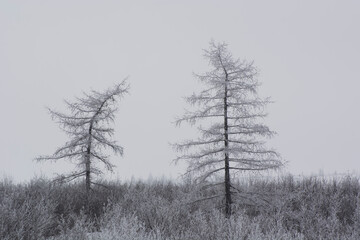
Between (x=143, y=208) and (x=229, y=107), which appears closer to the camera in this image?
(x=143, y=208)

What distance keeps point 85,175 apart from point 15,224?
6.49 metres

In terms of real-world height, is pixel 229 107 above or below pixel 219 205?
above

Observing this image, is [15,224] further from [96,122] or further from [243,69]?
[243,69]

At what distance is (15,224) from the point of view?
6309mm

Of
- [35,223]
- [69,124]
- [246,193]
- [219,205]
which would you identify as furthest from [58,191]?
[246,193]

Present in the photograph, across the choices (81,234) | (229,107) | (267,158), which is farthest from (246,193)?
(81,234)

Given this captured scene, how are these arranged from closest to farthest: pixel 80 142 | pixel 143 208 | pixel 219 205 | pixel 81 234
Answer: pixel 81 234 → pixel 143 208 → pixel 219 205 → pixel 80 142

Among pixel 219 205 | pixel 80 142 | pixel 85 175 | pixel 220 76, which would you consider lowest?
pixel 219 205

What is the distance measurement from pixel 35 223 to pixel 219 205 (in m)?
6.56

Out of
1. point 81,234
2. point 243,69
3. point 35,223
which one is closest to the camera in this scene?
point 81,234

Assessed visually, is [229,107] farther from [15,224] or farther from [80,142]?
[15,224]

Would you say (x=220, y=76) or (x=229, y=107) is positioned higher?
(x=220, y=76)

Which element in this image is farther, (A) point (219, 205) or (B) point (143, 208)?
(A) point (219, 205)

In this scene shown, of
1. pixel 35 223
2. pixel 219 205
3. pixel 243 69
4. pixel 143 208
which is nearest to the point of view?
pixel 35 223
